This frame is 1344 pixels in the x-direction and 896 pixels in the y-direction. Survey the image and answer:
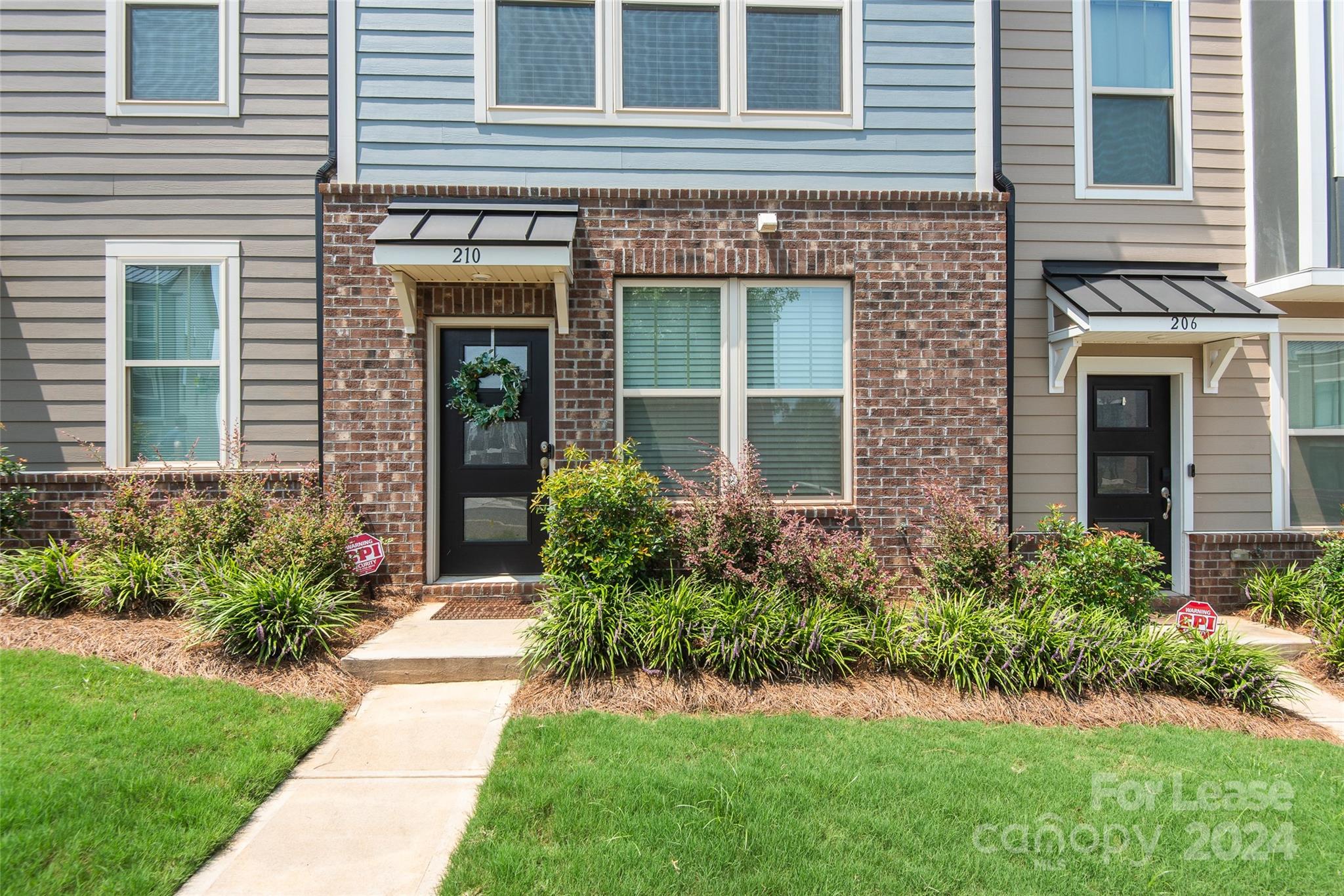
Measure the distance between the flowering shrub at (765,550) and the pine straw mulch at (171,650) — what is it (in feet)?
7.67

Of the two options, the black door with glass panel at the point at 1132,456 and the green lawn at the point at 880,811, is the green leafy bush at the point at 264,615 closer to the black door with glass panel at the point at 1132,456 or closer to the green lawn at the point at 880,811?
the green lawn at the point at 880,811

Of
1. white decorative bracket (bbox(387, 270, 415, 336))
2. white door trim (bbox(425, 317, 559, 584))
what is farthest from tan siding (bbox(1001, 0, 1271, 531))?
white decorative bracket (bbox(387, 270, 415, 336))

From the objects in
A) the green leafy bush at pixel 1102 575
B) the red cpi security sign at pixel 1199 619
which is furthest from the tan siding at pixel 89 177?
the red cpi security sign at pixel 1199 619

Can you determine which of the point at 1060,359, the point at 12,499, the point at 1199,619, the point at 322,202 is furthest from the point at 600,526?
the point at 12,499

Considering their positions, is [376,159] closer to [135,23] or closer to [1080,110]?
[135,23]

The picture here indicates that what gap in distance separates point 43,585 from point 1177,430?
941cm

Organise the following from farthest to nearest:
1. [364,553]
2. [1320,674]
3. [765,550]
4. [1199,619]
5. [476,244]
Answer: [364,553]
[476,244]
[1320,674]
[765,550]
[1199,619]

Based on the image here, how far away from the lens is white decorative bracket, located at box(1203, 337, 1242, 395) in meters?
5.87

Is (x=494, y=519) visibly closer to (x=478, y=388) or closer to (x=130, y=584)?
(x=478, y=388)

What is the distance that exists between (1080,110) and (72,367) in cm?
928

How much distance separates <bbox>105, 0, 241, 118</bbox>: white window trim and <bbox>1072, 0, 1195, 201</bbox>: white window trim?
749 cm

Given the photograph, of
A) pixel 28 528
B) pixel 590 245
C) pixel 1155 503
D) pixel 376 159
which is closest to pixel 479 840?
pixel 590 245

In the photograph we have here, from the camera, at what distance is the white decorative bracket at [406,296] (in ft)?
16.9

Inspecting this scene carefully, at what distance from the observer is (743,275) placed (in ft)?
18.4
